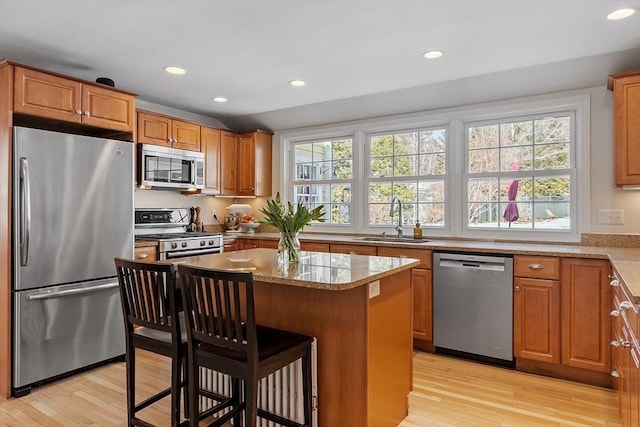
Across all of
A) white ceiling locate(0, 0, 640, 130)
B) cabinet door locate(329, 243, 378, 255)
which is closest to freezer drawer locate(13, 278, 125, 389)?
white ceiling locate(0, 0, 640, 130)

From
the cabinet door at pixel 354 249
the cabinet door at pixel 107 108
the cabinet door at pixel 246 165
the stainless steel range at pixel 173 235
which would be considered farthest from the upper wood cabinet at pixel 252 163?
the cabinet door at pixel 107 108

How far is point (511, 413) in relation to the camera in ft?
8.18

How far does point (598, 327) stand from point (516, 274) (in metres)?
0.62

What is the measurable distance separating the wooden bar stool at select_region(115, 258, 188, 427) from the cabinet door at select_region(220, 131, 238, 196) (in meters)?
3.06

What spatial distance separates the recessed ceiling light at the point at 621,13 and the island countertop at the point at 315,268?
1.89m

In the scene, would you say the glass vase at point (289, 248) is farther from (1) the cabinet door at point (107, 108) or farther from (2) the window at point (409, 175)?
(2) the window at point (409, 175)

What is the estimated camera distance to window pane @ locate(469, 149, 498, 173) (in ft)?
13.0

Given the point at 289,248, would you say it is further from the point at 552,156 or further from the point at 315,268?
the point at 552,156

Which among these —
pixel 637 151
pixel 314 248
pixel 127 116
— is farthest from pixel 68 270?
pixel 637 151

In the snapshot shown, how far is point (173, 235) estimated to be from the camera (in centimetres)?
423

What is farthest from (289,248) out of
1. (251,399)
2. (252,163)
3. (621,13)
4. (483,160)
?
(252,163)

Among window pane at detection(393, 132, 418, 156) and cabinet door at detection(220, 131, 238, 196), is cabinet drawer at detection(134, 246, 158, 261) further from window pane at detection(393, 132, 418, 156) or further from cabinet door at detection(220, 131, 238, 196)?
window pane at detection(393, 132, 418, 156)

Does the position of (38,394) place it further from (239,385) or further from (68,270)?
(239,385)

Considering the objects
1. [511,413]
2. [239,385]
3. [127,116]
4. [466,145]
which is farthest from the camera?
[466,145]
